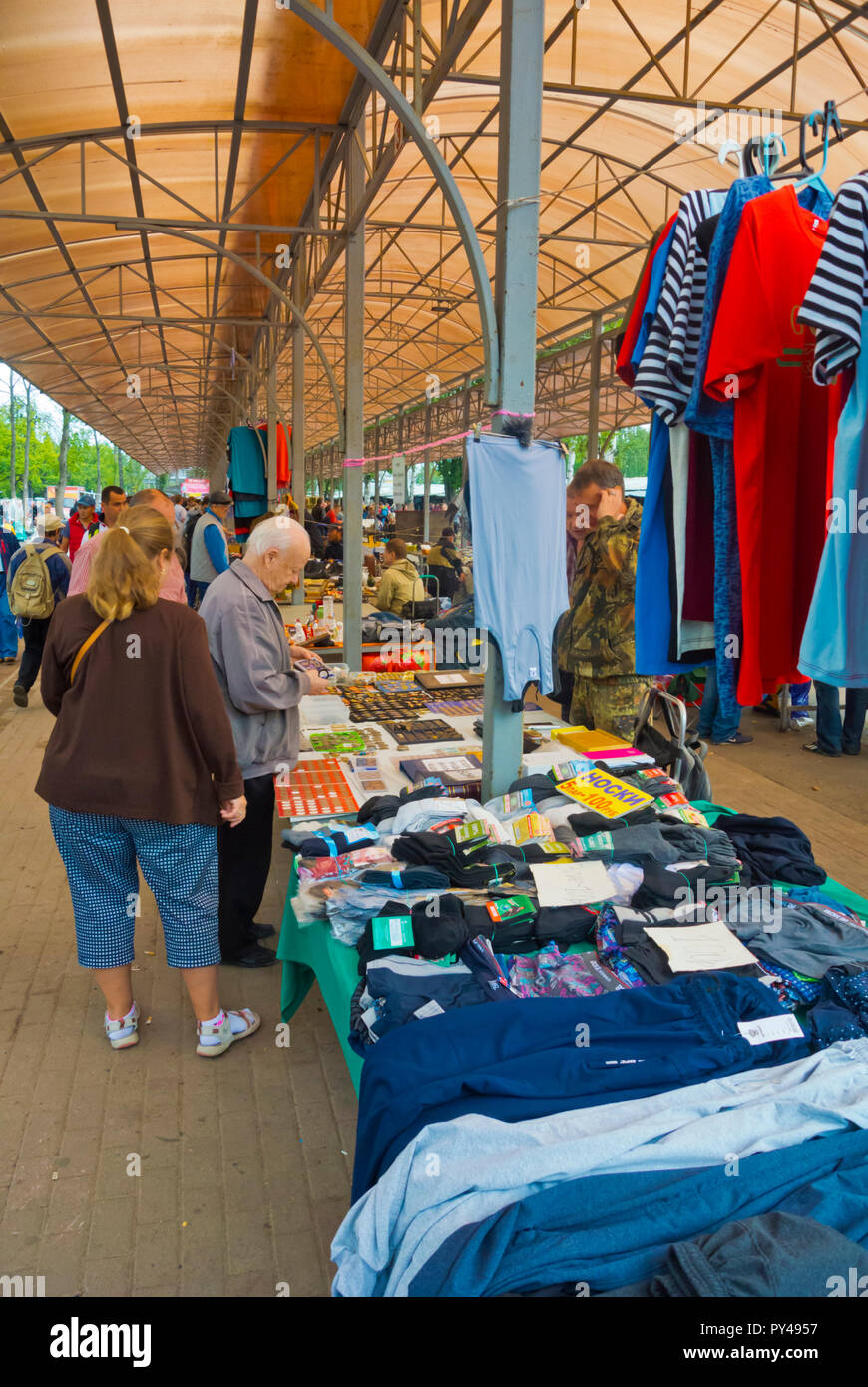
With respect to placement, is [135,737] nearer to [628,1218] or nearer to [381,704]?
[628,1218]

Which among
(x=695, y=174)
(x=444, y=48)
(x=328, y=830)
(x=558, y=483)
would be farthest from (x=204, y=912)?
(x=695, y=174)

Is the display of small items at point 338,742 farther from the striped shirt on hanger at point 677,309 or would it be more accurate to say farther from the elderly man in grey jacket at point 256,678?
the striped shirt on hanger at point 677,309

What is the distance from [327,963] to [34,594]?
282 inches

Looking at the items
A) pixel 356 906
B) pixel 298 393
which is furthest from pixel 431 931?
pixel 298 393

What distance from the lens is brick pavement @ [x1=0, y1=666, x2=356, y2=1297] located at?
8.13 feet

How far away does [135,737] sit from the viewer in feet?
9.61

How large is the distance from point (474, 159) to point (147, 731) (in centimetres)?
1051

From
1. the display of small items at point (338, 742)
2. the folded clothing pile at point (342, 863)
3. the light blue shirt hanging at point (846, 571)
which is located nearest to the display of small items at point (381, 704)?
the display of small items at point (338, 742)

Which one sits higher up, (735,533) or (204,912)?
(735,533)

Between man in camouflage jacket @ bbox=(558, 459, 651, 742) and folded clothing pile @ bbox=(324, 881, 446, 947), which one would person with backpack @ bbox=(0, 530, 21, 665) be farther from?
folded clothing pile @ bbox=(324, 881, 446, 947)

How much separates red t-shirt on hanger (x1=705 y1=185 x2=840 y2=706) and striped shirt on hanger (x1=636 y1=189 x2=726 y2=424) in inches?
5.4

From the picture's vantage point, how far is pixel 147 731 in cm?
295

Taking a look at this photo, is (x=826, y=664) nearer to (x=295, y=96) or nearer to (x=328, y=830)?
(x=328, y=830)

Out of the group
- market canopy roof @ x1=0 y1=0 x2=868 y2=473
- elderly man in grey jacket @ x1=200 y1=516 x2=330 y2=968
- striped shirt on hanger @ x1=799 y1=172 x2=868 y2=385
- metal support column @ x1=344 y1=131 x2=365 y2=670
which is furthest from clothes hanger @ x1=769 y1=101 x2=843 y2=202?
metal support column @ x1=344 y1=131 x2=365 y2=670
